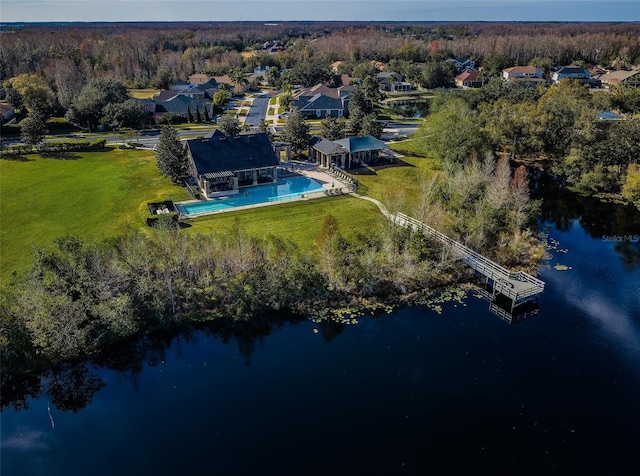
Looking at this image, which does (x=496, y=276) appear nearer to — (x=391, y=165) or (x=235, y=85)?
(x=391, y=165)

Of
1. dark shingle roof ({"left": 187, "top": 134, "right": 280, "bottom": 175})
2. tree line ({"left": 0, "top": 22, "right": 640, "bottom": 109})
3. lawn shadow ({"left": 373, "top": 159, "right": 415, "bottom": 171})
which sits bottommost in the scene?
lawn shadow ({"left": 373, "top": 159, "right": 415, "bottom": 171})

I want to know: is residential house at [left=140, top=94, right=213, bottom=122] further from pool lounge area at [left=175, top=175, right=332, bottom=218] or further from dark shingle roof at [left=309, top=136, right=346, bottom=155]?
pool lounge area at [left=175, top=175, right=332, bottom=218]

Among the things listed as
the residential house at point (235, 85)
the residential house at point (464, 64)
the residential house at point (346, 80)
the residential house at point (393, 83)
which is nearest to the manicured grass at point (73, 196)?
the residential house at point (235, 85)

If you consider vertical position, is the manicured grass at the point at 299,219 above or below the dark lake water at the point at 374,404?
above

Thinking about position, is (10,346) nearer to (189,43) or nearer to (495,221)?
(495,221)

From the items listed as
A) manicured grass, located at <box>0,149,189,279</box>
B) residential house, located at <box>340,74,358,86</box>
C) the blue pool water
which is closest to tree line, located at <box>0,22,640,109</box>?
residential house, located at <box>340,74,358,86</box>

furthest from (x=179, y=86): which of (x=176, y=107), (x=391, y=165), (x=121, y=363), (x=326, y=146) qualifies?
(x=121, y=363)

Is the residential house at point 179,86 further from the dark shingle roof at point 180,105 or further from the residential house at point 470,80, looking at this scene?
the residential house at point 470,80
